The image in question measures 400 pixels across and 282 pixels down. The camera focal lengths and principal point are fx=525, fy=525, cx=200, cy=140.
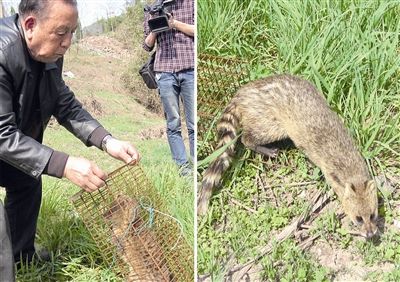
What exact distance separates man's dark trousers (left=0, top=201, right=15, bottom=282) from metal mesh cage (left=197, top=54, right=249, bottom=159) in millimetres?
1314

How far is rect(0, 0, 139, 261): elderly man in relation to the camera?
2.45 metres

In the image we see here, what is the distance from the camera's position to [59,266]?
328 cm

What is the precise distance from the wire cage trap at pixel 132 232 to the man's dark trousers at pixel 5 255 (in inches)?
14.1

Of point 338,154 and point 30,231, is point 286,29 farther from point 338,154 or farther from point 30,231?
point 30,231

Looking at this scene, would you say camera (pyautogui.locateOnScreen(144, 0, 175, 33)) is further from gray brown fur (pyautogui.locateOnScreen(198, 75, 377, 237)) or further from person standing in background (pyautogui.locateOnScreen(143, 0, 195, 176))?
gray brown fur (pyautogui.locateOnScreen(198, 75, 377, 237))

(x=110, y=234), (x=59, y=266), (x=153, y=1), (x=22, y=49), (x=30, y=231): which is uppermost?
(x=22, y=49)

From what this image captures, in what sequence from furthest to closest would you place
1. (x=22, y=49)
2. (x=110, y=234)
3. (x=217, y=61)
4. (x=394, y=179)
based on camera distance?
(x=217, y=61) < (x=394, y=179) < (x=110, y=234) < (x=22, y=49)

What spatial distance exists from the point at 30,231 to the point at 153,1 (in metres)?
1.85

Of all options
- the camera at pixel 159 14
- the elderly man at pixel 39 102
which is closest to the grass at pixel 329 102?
the camera at pixel 159 14

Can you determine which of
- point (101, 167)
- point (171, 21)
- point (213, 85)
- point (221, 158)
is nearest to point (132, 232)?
point (221, 158)

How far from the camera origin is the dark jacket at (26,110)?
2.45 meters

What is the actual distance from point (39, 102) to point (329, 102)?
1.88 m

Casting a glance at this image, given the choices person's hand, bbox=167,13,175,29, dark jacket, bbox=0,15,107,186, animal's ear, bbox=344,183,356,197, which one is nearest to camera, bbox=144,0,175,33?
person's hand, bbox=167,13,175,29

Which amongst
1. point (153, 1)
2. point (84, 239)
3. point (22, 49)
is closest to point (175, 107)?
point (153, 1)
